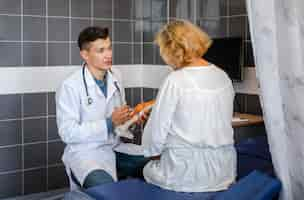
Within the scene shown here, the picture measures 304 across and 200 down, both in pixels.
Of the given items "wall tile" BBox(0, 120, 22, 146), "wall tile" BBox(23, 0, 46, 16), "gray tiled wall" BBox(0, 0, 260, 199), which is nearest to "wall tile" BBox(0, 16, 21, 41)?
"gray tiled wall" BBox(0, 0, 260, 199)

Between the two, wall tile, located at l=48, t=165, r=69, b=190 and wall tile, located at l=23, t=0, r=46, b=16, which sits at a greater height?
wall tile, located at l=23, t=0, r=46, b=16

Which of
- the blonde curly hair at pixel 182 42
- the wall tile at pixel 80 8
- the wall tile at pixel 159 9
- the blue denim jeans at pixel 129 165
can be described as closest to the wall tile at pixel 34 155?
the wall tile at pixel 80 8

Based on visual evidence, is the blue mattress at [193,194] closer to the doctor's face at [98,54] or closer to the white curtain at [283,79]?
the white curtain at [283,79]

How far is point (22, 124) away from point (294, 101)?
252cm

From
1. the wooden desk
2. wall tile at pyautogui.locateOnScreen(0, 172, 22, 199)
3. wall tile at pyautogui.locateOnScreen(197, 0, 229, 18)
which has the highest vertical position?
wall tile at pyautogui.locateOnScreen(197, 0, 229, 18)

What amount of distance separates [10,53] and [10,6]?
0.37 m

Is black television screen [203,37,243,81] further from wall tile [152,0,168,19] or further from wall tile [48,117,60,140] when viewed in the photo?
wall tile [48,117,60,140]

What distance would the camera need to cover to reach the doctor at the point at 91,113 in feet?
8.10

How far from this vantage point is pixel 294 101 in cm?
177

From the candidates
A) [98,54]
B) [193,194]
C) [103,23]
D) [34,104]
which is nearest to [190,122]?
[193,194]

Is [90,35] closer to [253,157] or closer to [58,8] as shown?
[253,157]

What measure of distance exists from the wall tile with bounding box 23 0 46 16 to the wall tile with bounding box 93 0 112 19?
49 centimetres

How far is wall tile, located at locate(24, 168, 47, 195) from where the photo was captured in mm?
3773

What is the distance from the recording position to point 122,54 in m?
4.22
